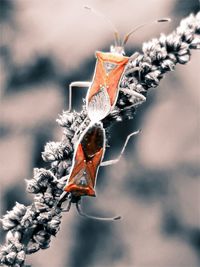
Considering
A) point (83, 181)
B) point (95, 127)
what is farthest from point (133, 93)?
point (83, 181)

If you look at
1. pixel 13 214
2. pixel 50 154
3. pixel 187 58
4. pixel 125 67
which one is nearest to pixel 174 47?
pixel 187 58

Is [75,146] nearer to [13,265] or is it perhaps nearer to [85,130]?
[85,130]

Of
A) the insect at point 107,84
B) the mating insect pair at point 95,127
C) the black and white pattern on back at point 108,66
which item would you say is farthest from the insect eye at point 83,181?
the black and white pattern on back at point 108,66

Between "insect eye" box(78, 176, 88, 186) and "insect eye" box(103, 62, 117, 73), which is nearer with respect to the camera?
"insect eye" box(78, 176, 88, 186)

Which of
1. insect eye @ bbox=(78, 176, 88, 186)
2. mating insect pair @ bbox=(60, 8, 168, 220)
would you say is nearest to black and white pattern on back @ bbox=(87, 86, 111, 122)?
mating insect pair @ bbox=(60, 8, 168, 220)

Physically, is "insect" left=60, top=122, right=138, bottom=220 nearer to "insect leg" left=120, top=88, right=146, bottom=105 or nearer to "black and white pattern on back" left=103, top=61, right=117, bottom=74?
"insect leg" left=120, top=88, right=146, bottom=105

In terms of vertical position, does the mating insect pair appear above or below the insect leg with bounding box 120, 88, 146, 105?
below

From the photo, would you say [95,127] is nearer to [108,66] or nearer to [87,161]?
[87,161]

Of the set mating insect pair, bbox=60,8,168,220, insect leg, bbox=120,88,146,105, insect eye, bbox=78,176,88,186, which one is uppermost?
insect leg, bbox=120,88,146,105

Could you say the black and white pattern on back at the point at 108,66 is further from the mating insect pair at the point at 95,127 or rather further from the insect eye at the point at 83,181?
the insect eye at the point at 83,181
